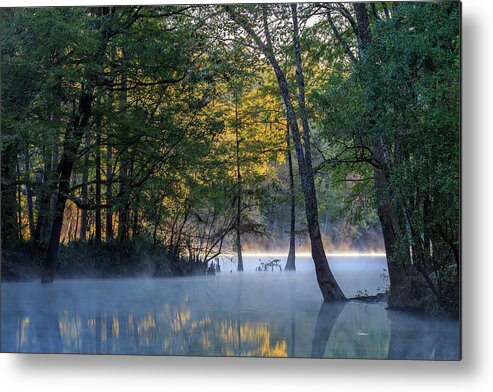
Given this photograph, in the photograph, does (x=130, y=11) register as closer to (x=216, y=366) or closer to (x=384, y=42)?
(x=384, y=42)

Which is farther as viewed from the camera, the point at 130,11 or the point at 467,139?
the point at 130,11

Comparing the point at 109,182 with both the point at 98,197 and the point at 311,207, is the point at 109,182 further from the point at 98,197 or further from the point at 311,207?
the point at 311,207

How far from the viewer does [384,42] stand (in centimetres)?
796

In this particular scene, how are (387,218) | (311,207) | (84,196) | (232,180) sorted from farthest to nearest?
(232,180)
(84,196)
(311,207)
(387,218)

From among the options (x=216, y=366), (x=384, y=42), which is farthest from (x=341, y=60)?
(x=216, y=366)

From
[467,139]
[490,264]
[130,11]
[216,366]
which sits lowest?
[216,366]

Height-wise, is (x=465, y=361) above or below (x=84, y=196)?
below

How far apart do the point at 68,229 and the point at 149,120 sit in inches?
49.5

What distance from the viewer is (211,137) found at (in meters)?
8.39

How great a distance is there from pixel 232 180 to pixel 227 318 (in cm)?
127

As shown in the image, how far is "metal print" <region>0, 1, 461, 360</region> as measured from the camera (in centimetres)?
788

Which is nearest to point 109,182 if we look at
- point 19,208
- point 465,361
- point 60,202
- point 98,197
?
point 98,197

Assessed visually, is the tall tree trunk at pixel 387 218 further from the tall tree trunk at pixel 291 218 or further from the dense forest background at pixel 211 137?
the tall tree trunk at pixel 291 218

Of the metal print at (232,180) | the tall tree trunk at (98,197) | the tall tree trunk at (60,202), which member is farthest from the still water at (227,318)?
the tall tree trunk at (98,197)
